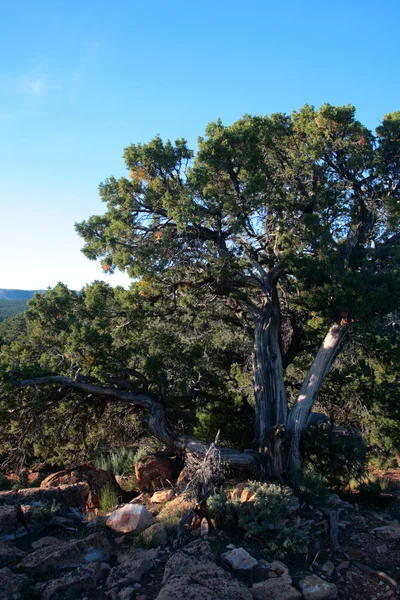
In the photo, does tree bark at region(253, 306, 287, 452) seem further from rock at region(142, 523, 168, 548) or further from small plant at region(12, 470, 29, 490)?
A: small plant at region(12, 470, 29, 490)

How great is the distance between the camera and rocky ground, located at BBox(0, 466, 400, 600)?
4121 mm

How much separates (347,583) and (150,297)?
229 inches

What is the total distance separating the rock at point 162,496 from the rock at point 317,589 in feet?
11.2

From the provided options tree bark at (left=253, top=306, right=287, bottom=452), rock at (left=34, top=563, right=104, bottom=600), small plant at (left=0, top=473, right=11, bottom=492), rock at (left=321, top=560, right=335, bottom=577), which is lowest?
small plant at (left=0, top=473, right=11, bottom=492)

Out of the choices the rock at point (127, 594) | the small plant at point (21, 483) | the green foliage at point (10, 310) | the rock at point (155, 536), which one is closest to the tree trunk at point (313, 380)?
the rock at point (155, 536)

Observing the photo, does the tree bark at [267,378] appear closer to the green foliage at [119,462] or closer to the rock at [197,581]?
the green foliage at [119,462]

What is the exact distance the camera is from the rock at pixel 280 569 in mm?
4583

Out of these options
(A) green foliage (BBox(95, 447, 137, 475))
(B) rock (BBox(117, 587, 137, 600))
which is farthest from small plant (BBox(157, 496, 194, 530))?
(A) green foliage (BBox(95, 447, 137, 475))

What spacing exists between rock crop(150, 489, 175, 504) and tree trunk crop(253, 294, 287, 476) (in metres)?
1.93

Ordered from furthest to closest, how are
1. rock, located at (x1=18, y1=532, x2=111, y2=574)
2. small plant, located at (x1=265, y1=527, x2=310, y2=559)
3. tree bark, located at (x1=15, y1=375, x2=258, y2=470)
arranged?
tree bark, located at (x1=15, y1=375, x2=258, y2=470) < small plant, located at (x1=265, y1=527, x2=310, y2=559) < rock, located at (x1=18, y1=532, x2=111, y2=574)

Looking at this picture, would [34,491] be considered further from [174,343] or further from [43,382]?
[174,343]

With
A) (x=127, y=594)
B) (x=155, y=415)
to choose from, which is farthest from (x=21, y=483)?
(x=127, y=594)

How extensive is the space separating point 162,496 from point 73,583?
3483 millimetres

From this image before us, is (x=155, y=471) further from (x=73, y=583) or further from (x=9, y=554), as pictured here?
(x=73, y=583)
